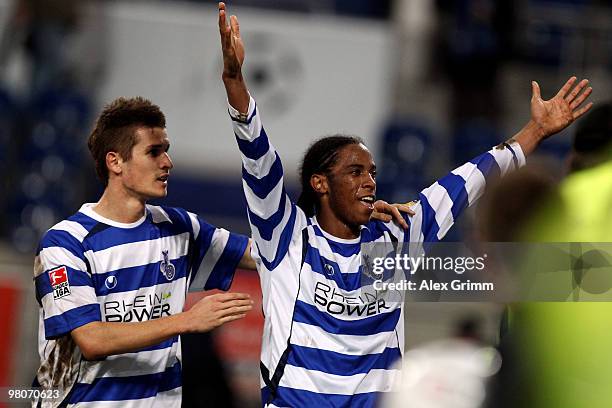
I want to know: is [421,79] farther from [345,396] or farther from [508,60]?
[345,396]

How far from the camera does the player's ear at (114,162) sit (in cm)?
405

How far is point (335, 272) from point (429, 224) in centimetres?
45

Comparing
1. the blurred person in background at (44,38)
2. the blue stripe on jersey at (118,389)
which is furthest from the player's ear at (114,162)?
the blurred person in background at (44,38)

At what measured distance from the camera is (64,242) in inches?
153

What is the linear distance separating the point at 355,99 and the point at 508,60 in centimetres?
180

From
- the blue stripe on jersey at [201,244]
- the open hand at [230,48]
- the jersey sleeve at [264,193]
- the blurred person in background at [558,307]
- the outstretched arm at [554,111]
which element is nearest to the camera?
the blurred person in background at [558,307]

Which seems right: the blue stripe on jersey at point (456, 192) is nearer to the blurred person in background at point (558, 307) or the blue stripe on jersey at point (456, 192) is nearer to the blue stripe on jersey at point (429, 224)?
the blue stripe on jersey at point (429, 224)

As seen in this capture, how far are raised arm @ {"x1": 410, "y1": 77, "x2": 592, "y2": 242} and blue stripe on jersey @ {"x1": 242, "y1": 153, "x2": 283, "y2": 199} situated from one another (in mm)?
596

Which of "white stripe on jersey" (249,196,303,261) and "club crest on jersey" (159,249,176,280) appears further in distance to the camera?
"club crest on jersey" (159,249,176,280)

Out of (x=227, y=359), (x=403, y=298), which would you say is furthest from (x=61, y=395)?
(x=227, y=359)

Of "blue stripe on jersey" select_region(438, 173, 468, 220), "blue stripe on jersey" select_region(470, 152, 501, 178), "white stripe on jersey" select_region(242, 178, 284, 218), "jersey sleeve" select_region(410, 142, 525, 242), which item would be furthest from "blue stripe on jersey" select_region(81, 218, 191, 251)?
"blue stripe on jersey" select_region(470, 152, 501, 178)

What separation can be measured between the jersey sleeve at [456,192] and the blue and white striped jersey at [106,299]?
0.93 metres

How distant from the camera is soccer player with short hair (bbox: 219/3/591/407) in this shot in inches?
146

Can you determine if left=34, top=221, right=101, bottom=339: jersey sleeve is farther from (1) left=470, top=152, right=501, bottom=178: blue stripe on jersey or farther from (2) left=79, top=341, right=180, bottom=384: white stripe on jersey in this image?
(1) left=470, top=152, right=501, bottom=178: blue stripe on jersey
